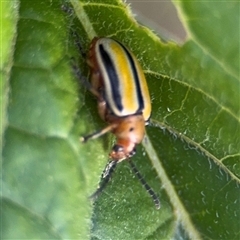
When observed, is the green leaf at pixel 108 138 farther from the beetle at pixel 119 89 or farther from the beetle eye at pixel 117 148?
the beetle eye at pixel 117 148

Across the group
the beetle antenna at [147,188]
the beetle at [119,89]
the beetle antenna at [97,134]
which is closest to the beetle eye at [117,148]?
the beetle at [119,89]

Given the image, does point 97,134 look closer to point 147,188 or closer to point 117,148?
point 117,148

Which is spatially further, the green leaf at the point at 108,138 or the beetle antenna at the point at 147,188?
the beetle antenna at the point at 147,188

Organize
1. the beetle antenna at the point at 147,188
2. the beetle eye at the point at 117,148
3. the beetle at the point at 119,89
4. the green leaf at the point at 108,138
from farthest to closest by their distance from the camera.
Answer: the beetle antenna at the point at 147,188 → the beetle eye at the point at 117,148 → the beetle at the point at 119,89 → the green leaf at the point at 108,138

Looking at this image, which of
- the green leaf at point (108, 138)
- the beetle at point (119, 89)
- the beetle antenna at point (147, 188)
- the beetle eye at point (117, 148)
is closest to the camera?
the green leaf at point (108, 138)

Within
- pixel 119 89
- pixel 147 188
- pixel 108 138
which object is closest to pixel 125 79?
pixel 119 89

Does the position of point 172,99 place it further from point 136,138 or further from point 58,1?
point 58,1
